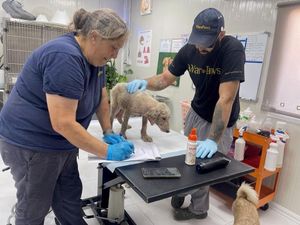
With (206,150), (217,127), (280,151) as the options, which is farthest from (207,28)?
(280,151)

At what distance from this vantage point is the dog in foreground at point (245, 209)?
1320mm

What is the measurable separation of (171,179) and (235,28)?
1.85m

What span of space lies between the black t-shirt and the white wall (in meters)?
0.62

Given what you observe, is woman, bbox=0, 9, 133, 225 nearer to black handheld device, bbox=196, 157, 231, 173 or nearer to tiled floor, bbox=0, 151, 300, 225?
black handheld device, bbox=196, 157, 231, 173

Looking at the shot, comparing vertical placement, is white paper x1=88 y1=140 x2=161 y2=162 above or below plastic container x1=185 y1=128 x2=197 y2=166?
below

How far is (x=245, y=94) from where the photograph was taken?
7.66ft

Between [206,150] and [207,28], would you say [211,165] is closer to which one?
[206,150]

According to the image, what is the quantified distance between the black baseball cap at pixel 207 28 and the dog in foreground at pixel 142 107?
444 mm

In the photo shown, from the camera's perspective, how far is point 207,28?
1.47 meters

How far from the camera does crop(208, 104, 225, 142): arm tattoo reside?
1.52 m

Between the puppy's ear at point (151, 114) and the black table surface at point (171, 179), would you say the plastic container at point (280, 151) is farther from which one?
the puppy's ear at point (151, 114)

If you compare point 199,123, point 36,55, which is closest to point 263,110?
point 199,123

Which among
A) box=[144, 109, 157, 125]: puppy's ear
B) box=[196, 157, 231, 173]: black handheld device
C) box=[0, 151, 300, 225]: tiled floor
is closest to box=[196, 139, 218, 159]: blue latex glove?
box=[196, 157, 231, 173]: black handheld device

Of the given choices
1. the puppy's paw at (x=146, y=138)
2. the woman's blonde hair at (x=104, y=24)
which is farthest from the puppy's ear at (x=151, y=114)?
the woman's blonde hair at (x=104, y=24)
